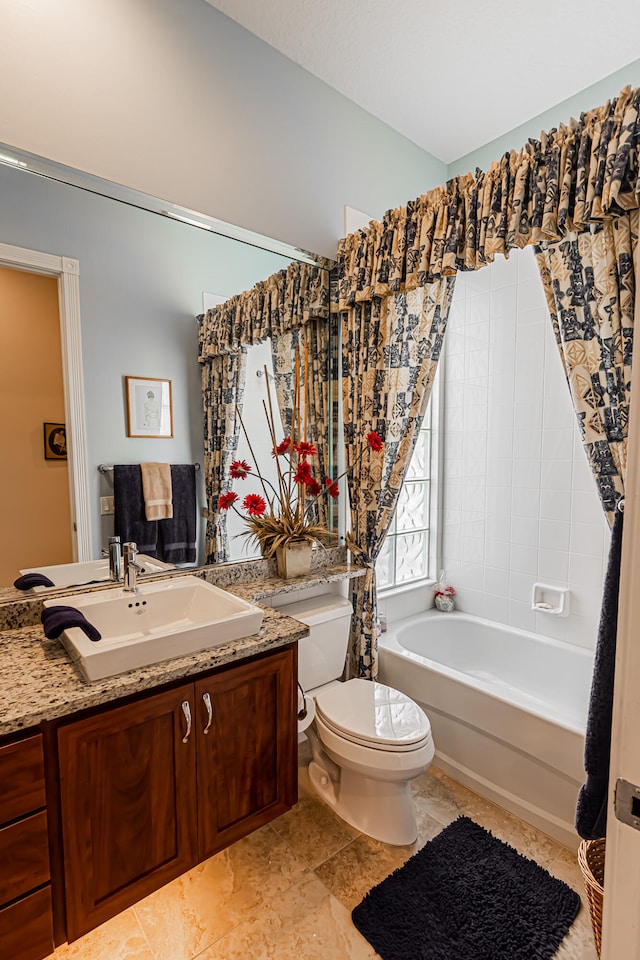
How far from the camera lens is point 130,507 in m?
1.76

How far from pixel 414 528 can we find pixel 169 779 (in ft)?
6.78

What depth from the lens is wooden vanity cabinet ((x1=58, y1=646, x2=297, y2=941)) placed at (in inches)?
47.0

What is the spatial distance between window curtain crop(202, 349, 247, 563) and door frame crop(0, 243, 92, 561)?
46 centimetres

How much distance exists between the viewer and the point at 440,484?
3.12 metres

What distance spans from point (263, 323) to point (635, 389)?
171cm

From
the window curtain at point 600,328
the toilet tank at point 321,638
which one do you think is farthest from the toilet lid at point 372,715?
the window curtain at point 600,328

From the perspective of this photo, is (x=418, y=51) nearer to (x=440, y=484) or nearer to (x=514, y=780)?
(x=440, y=484)

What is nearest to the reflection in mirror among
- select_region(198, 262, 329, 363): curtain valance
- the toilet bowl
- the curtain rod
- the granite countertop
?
select_region(198, 262, 329, 363): curtain valance

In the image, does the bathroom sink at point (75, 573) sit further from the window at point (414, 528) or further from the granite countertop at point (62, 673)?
the window at point (414, 528)

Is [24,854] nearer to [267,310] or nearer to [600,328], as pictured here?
[267,310]

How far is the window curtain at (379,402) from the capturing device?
2205 millimetres

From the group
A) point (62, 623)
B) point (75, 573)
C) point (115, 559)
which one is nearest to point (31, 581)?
point (75, 573)

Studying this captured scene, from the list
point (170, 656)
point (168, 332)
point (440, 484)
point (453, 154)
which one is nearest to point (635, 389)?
point (170, 656)

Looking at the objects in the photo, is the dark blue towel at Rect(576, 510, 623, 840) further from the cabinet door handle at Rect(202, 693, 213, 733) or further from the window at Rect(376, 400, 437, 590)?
the window at Rect(376, 400, 437, 590)
